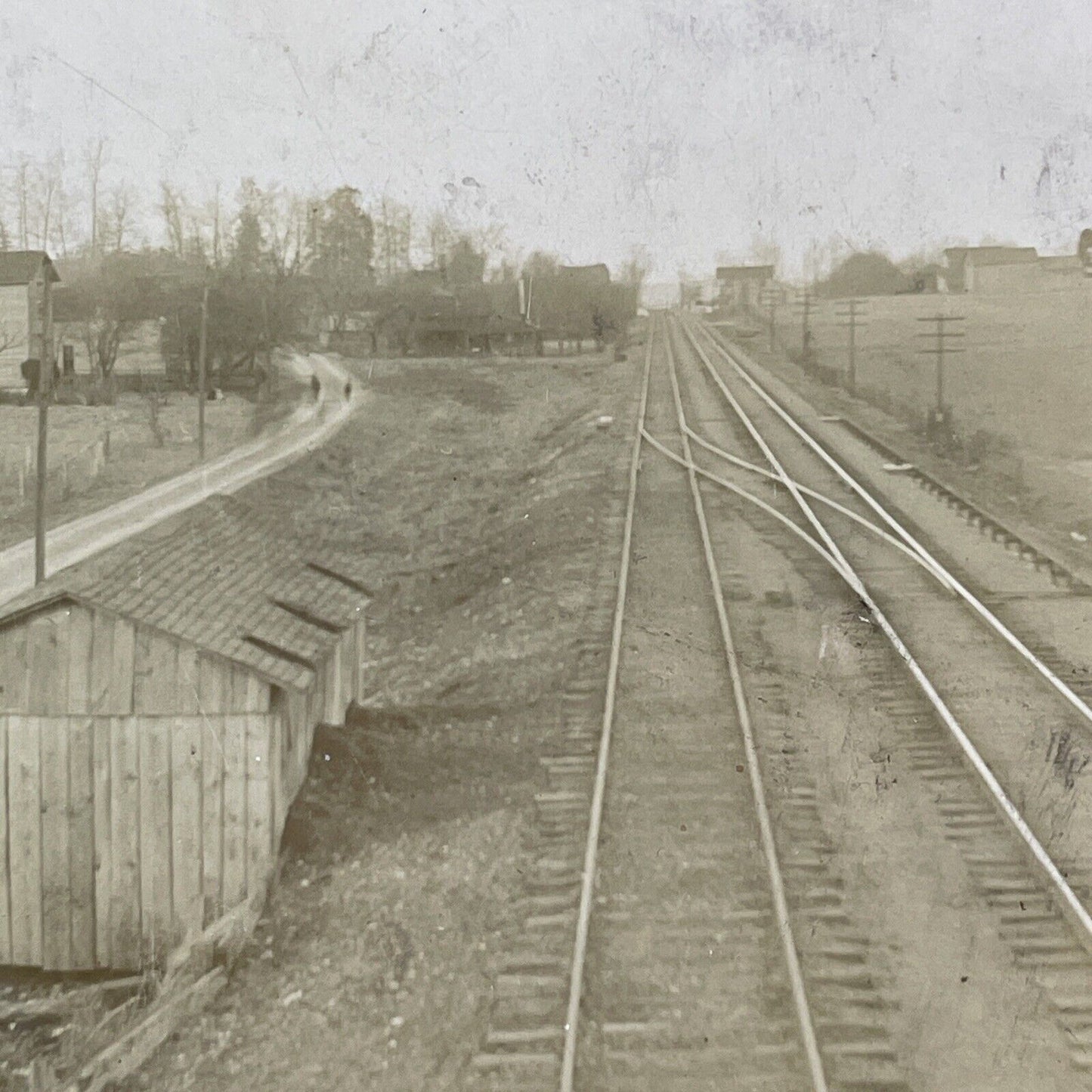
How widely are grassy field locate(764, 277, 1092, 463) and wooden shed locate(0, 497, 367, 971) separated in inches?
751

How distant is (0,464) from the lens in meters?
26.9

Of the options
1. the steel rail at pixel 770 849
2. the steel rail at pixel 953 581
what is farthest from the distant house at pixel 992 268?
the steel rail at pixel 770 849

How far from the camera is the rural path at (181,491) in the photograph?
19.7 meters

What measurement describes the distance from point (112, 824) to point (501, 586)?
25.5 ft

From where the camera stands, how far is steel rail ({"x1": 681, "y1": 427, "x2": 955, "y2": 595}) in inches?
543

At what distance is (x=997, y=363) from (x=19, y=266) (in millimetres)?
29856

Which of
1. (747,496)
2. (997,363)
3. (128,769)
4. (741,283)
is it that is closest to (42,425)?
(128,769)

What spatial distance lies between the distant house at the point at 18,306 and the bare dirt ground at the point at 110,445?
1733mm

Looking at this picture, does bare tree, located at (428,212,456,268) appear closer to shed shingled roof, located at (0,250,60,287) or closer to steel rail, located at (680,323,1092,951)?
shed shingled roof, located at (0,250,60,287)

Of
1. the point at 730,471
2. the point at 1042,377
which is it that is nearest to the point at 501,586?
the point at 730,471

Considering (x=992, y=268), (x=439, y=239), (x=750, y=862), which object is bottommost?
(x=750, y=862)

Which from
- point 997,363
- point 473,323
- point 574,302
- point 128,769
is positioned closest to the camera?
point 128,769

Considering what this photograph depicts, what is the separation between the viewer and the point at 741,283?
251 ft

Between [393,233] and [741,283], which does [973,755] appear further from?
[741,283]
